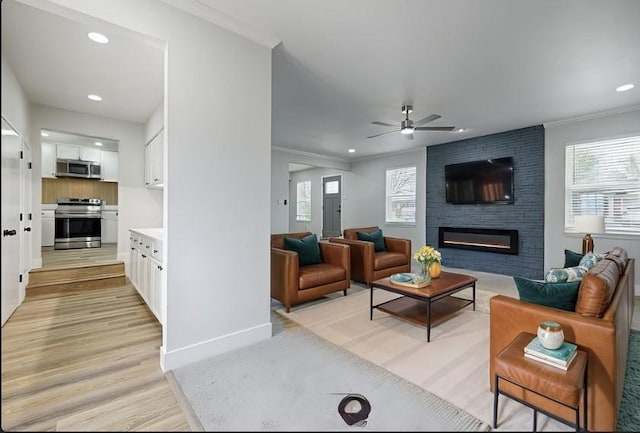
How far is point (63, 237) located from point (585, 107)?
9314 millimetres

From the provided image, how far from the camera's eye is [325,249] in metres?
4.12

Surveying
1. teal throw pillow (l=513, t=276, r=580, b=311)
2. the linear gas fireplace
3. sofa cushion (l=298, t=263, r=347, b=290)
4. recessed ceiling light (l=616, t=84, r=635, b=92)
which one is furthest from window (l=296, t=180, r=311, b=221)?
teal throw pillow (l=513, t=276, r=580, b=311)

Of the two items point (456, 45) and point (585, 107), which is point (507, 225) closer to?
point (585, 107)

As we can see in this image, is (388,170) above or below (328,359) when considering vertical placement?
above

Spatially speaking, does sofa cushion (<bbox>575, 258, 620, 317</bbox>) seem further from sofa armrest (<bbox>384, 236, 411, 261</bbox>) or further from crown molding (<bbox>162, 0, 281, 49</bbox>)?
sofa armrest (<bbox>384, 236, 411, 261</bbox>)

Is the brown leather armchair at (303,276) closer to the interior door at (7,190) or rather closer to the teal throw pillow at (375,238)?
the teal throw pillow at (375,238)

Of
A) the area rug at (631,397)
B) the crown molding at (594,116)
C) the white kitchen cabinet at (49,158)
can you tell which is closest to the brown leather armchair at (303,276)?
the area rug at (631,397)

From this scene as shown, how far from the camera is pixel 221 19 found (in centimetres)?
224

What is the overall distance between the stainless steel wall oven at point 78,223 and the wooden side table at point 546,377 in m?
7.43

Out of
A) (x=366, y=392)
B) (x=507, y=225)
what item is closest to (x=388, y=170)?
(x=507, y=225)

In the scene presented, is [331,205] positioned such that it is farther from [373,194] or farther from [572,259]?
[572,259]

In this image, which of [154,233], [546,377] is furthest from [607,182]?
[154,233]

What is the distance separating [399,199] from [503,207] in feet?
7.62

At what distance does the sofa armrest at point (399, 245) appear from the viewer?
4.91 m
